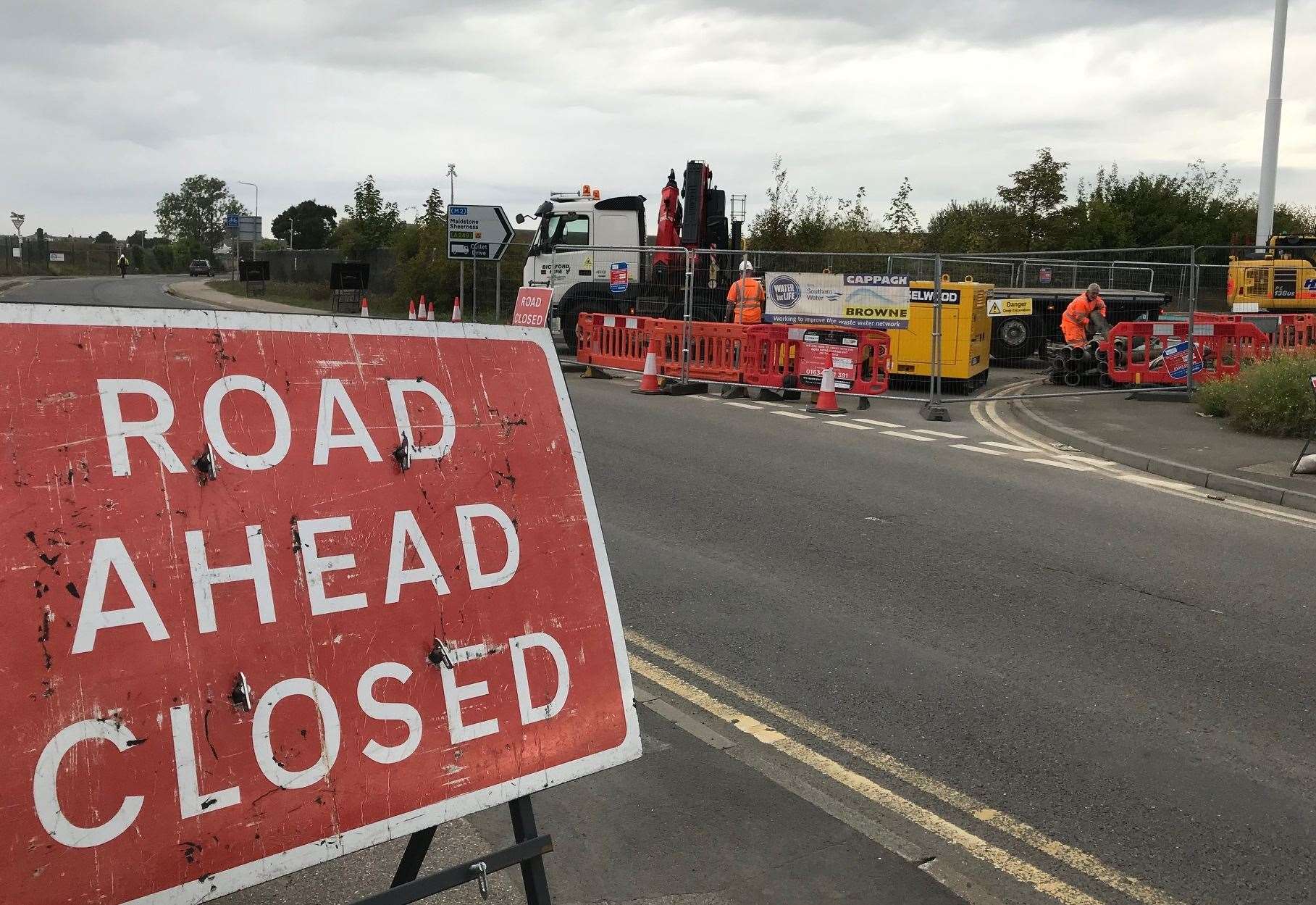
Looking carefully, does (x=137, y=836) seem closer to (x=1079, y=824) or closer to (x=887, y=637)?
(x=1079, y=824)

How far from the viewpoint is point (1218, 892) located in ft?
12.5

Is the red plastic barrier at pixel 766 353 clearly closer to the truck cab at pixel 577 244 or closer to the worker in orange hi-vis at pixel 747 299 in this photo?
the worker in orange hi-vis at pixel 747 299

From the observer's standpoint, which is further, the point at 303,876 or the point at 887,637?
the point at 887,637

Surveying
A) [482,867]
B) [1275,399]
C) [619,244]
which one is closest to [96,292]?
[619,244]

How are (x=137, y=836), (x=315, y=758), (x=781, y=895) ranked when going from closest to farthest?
(x=137, y=836) < (x=315, y=758) < (x=781, y=895)

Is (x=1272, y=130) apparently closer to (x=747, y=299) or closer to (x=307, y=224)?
(x=747, y=299)

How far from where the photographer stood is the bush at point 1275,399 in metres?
13.0

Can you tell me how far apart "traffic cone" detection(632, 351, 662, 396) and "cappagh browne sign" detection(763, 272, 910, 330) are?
1851 millimetres

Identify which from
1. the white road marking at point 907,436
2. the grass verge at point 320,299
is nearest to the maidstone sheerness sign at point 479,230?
the grass verge at point 320,299

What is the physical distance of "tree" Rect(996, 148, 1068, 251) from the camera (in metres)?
39.9

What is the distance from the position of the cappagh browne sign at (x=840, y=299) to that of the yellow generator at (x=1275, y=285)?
9.46m

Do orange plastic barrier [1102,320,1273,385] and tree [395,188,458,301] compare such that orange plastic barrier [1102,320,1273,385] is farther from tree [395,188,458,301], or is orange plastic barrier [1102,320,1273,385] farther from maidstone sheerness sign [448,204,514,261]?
tree [395,188,458,301]

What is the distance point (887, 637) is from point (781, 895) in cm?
272

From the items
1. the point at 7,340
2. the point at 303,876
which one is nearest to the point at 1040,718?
the point at 303,876
